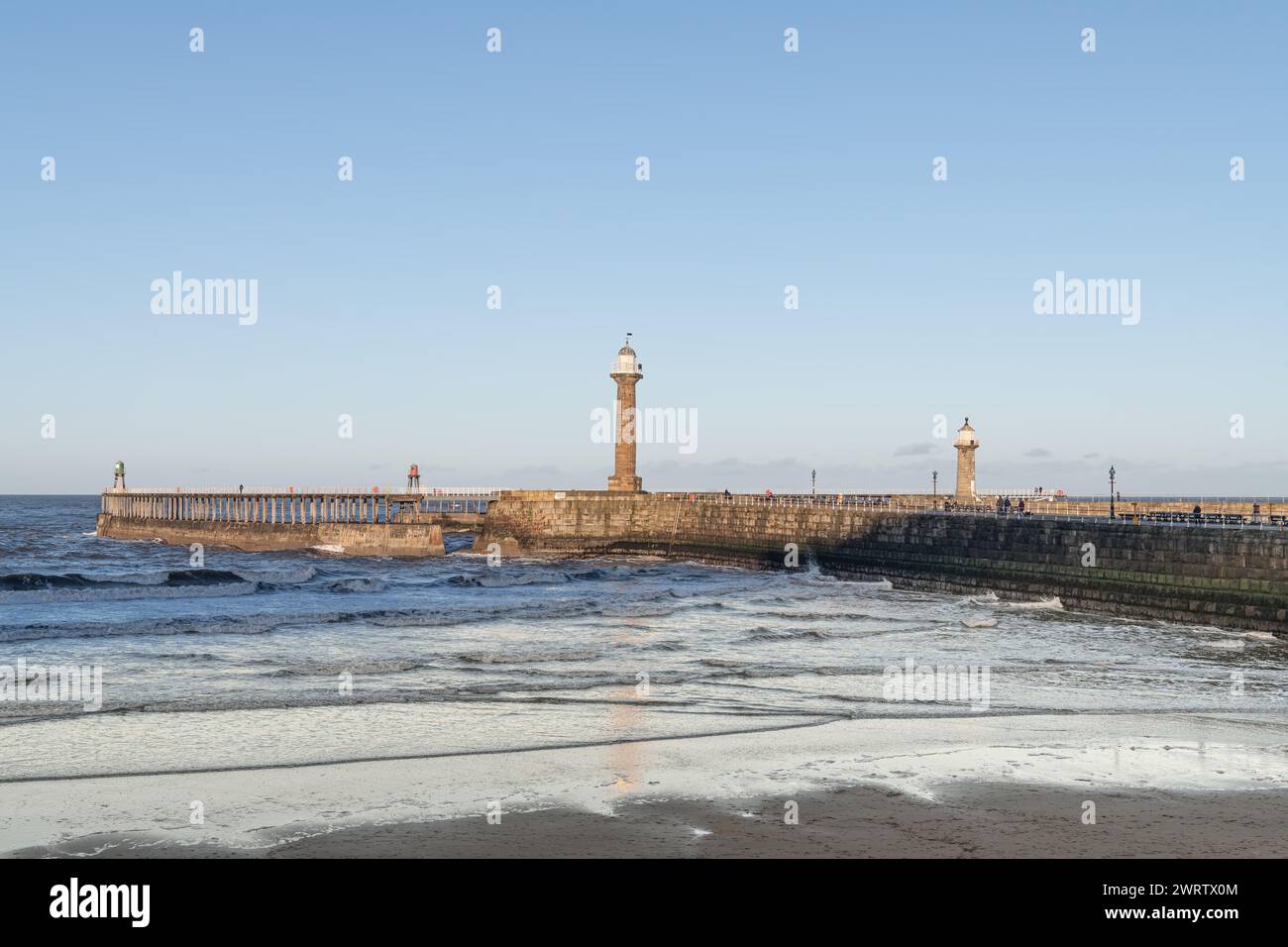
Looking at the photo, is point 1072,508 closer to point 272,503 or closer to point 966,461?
point 966,461

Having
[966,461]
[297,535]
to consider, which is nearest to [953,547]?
[966,461]

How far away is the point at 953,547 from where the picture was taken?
42219mm

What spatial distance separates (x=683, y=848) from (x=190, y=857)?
403 cm

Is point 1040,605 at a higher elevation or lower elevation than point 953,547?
lower

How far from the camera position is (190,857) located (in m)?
9.76

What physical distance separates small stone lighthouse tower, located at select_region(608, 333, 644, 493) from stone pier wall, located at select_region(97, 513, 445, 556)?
11.6m

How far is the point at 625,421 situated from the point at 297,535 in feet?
82.0

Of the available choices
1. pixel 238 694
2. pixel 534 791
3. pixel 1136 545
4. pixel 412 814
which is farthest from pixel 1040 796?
pixel 1136 545

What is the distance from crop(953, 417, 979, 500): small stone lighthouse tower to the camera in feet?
196

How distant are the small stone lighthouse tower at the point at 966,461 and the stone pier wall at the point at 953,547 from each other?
10.0 metres

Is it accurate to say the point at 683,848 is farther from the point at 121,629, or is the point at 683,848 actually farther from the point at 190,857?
the point at 121,629

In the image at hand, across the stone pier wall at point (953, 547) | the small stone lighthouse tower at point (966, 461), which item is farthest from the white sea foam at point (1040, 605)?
the small stone lighthouse tower at point (966, 461)

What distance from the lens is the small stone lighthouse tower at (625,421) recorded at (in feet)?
219

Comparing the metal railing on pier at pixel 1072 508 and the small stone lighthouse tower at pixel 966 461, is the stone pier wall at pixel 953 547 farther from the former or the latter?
the small stone lighthouse tower at pixel 966 461
